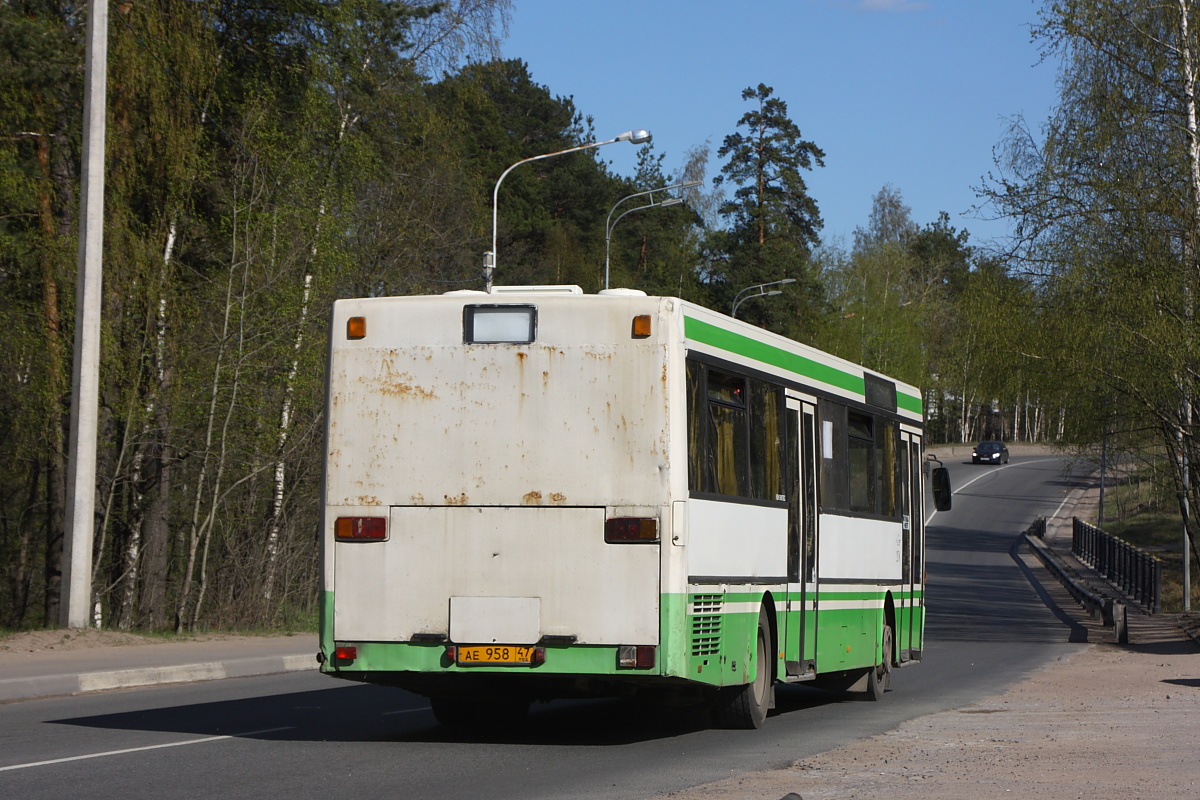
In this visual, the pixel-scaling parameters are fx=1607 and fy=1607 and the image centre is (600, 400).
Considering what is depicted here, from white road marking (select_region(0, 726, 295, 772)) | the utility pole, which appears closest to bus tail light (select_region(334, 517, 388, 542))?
white road marking (select_region(0, 726, 295, 772))

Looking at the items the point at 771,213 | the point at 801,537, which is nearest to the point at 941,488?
the point at 801,537

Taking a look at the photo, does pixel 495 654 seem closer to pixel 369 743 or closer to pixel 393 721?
pixel 369 743

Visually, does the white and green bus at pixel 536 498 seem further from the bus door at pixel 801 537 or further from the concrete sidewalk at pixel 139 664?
the concrete sidewalk at pixel 139 664

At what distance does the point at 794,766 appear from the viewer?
10312mm

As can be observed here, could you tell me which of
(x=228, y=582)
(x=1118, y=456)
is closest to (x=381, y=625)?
(x=228, y=582)

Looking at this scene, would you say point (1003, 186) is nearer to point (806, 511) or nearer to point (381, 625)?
Answer: point (806, 511)

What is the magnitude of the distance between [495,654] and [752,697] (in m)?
2.59

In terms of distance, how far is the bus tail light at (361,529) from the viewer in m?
11.0

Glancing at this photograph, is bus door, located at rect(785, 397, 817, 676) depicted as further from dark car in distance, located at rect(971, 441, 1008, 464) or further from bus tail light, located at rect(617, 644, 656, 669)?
dark car in distance, located at rect(971, 441, 1008, 464)

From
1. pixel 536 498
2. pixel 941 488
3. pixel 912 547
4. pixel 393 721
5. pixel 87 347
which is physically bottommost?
pixel 393 721

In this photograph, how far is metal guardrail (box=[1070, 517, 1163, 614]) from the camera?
123ft

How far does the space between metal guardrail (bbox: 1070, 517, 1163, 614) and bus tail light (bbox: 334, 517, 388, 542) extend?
29.4 metres

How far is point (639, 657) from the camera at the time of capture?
10.6m

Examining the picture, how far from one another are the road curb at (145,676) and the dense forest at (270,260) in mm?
5672
